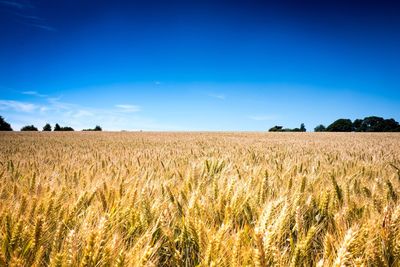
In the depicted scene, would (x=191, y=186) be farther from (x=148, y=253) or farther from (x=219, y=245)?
(x=148, y=253)

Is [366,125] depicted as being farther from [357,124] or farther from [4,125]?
[4,125]

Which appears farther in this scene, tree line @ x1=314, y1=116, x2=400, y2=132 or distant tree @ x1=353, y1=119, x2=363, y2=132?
distant tree @ x1=353, y1=119, x2=363, y2=132

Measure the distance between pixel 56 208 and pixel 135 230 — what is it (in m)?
0.46

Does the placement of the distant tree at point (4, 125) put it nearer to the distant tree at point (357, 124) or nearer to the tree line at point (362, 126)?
the tree line at point (362, 126)

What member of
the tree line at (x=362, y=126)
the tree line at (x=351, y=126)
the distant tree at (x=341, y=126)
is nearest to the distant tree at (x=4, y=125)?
the tree line at (x=351, y=126)

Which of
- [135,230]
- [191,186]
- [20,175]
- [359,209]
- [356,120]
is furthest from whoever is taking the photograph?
[356,120]

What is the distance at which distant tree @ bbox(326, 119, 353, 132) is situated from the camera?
61.4m

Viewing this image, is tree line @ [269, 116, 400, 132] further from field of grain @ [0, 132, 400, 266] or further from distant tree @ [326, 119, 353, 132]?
field of grain @ [0, 132, 400, 266]

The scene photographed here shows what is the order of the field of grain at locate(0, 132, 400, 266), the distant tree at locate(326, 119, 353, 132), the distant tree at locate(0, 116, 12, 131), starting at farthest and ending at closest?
the distant tree at locate(326, 119, 353, 132) < the distant tree at locate(0, 116, 12, 131) < the field of grain at locate(0, 132, 400, 266)

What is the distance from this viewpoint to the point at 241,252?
3.39 ft

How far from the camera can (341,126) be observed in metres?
62.3

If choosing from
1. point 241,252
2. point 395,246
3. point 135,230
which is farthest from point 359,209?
point 135,230

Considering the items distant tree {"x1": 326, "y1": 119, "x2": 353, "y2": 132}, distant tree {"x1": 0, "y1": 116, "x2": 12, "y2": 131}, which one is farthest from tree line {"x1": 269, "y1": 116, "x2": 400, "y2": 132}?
distant tree {"x1": 0, "y1": 116, "x2": 12, "y2": 131}

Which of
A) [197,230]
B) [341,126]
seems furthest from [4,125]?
[341,126]
